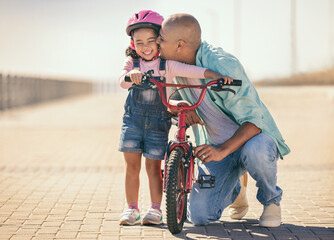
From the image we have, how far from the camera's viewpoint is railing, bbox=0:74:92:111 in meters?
24.0

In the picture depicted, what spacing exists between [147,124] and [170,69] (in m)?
0.47

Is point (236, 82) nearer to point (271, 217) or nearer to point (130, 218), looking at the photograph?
point (271, 217)

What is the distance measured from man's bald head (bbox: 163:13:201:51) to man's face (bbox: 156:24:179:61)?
28mm

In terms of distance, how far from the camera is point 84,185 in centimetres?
652

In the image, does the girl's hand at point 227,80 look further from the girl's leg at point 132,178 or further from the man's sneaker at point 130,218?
the man's sneaker at point 130,218

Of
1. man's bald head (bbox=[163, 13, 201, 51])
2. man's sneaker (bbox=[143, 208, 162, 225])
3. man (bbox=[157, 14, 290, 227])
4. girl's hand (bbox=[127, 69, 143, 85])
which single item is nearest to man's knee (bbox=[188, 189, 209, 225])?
man (bbox=[157, 14, 290, 227])

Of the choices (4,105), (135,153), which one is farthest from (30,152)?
(4,105)

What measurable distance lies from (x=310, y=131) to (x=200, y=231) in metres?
9.13

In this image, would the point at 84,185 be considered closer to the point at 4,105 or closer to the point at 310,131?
the point at 310,131

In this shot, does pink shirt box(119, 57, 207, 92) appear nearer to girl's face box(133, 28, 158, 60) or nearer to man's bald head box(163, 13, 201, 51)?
girl's face box(133, 28, 158, 60)

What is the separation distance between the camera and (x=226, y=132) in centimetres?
473

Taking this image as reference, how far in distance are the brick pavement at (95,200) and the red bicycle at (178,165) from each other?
0.70 ft

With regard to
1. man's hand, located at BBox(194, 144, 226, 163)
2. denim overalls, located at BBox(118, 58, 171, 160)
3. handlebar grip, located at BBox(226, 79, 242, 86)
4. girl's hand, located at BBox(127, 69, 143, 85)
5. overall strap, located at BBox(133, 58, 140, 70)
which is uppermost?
overall strap, located at BBox(133, 58, 140, 70)

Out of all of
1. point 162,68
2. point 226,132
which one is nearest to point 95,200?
point 226,132
